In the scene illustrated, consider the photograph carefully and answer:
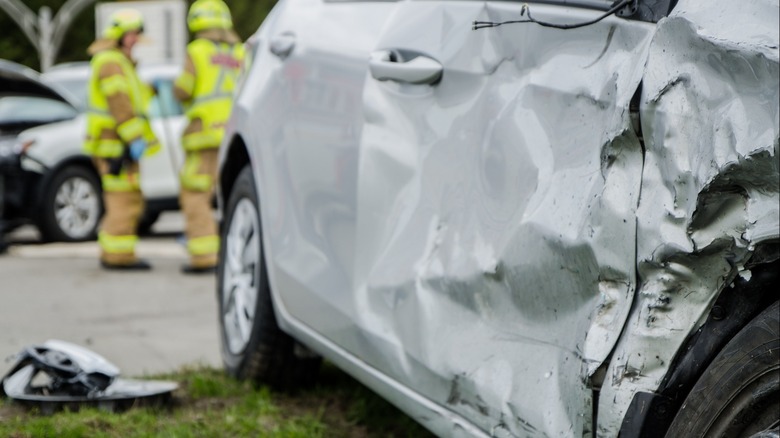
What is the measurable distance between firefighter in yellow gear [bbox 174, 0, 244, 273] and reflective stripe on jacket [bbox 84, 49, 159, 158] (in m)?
0.40

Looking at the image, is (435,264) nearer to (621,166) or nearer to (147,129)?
(621,166)

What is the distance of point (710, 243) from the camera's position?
203 cm

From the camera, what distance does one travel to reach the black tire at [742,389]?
1.95 meters

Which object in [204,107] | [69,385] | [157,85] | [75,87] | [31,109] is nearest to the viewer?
[69,385]

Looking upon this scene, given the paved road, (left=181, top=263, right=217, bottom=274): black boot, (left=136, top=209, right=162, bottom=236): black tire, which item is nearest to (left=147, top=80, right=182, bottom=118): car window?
(left=136, top=209, right=162, bottom=236): black tire

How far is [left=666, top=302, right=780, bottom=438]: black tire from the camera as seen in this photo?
6.40ft

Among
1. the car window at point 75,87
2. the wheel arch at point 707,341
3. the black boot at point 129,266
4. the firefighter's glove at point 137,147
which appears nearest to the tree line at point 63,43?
the car window at point 75,87

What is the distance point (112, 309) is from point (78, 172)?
4283 millimetres

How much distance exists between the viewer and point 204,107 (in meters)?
9.01

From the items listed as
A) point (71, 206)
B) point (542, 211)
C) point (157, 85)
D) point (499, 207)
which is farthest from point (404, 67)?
point (157, 85)

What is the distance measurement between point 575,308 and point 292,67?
75.9 inches

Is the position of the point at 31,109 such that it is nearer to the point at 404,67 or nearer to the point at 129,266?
the point at 129,266

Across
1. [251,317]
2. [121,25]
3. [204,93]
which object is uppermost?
[121,25]

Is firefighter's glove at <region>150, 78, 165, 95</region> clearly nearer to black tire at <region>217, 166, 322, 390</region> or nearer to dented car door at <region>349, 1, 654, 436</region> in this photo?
black tire at <region>217, 166, 322, 390</region>
